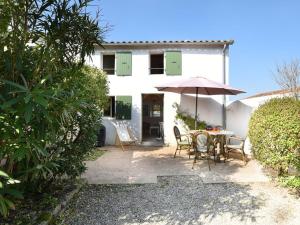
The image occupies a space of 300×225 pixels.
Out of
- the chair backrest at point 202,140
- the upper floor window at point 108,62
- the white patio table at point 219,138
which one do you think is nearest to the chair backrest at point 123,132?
the upper floor window at point 108,62

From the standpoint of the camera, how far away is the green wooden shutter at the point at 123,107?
11703 mm

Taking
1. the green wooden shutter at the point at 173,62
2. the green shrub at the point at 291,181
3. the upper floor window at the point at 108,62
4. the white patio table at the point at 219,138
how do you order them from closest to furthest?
the green shrub at the point at 291,181
the white patio table at the point at 219,138
the green wooden shutter at the point at 173,62
the upper floor window at the point at 108,62

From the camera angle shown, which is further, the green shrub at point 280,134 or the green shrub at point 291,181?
the green shrub at point 280,134

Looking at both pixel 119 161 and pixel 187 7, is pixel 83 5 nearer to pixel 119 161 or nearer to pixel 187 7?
pixel 119 161

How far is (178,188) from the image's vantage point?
18.2ft

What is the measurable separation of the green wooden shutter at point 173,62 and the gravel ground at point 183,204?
6591mm

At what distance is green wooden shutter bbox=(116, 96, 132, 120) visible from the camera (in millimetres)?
11703

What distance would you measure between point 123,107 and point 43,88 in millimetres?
9110

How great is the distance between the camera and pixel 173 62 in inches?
454

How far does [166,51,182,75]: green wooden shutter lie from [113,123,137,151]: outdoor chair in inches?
123

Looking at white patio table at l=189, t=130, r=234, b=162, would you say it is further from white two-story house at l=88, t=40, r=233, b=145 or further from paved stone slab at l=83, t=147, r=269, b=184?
white two-story house at l=88, t=40, r=233, b=145

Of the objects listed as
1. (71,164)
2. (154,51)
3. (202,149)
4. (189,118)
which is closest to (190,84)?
(202,149)

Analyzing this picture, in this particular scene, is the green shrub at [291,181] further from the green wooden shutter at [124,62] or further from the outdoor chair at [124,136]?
the green wooden shutter at [124,62]

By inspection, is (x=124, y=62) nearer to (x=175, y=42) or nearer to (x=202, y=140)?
(x=175, y=42)
